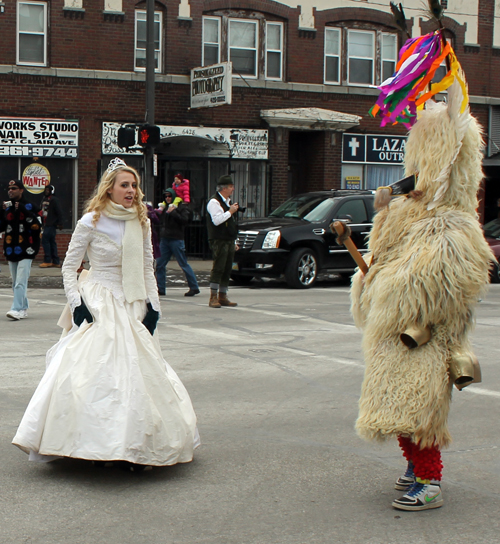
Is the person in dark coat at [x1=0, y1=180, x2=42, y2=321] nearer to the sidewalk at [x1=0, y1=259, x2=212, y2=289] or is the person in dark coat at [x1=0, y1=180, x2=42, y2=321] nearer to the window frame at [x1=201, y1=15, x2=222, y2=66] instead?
the sidewalk at [x1=0, y1=259, x2=212, y2=289]

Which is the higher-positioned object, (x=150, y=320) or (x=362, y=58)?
(x=362, y=58)

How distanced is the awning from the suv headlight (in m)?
7.43

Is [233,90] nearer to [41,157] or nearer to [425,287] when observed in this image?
[41,157]

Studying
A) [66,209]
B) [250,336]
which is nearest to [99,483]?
[250,336]

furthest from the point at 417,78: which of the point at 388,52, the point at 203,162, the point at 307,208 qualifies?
the point at 388,52

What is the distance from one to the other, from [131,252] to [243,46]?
59.3ft

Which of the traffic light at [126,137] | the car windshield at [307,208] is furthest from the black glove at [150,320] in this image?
the traffic light at [126,137]

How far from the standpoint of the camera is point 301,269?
52.0 feet

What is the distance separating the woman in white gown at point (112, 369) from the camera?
4.63 m

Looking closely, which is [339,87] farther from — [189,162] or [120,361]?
[120,361]

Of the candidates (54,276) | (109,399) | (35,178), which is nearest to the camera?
(109,399)

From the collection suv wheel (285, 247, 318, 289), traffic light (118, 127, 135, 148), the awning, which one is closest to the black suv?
suv wheel (285, 247, 318, 289)

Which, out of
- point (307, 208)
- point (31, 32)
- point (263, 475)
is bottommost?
point (263, 475)

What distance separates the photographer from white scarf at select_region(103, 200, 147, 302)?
5145 millimetres
